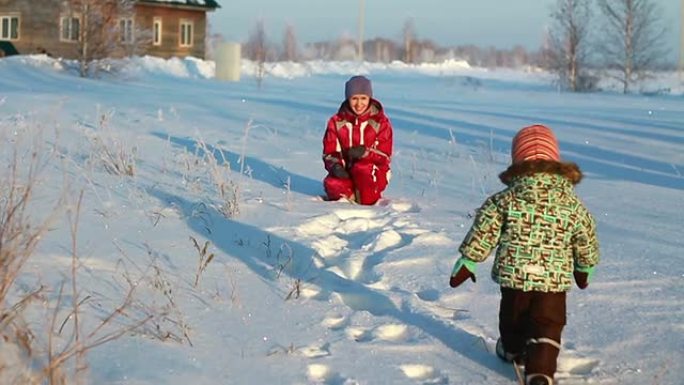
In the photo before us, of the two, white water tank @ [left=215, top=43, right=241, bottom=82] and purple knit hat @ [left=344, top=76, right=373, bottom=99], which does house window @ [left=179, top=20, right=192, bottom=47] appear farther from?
purple knit hat @ [left=344, top=76, right=373, bottom=99]

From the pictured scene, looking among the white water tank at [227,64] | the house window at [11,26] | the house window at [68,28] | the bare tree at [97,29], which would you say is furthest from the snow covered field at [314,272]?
the house window at [11,26]

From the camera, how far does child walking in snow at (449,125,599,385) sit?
12.2 ft

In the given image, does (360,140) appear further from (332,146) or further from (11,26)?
(11,26)

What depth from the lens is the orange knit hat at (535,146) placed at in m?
3.83

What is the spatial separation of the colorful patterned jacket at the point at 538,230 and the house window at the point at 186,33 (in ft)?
139

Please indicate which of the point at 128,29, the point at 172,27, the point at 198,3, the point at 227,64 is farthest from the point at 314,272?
the point at 172,27

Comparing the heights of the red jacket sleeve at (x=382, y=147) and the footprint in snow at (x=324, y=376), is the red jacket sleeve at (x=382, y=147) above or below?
above

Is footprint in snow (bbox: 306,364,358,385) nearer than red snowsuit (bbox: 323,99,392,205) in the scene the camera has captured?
Yes

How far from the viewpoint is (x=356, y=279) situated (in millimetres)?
5188

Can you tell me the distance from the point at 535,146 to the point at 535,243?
400mm

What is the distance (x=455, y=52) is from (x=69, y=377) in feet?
372

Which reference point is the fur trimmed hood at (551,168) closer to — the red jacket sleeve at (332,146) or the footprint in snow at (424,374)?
the footprint in snow at (424,374)

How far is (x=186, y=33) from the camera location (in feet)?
148

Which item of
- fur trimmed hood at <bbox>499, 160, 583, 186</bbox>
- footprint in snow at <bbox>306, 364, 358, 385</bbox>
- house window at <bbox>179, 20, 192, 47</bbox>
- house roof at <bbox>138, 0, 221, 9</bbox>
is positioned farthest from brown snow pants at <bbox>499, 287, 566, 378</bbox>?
house window at <bbox>179, 20, 192, 47</bbox>
